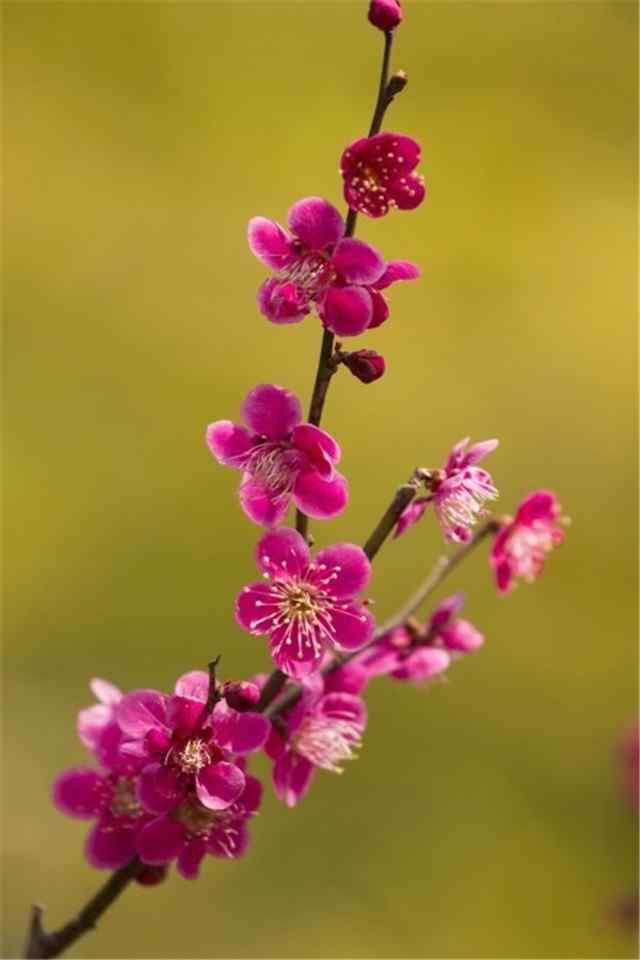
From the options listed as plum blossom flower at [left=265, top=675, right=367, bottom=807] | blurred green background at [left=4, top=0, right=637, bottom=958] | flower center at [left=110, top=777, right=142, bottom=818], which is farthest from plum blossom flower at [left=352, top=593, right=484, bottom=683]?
blurred green background at [left=4, top=0, right=637, bottom=958]

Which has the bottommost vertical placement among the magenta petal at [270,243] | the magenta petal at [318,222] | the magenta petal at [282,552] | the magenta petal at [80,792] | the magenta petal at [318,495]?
the magenta petal at [80,792]

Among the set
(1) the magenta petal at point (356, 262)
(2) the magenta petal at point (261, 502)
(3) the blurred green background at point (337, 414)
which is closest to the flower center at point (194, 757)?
(2) the magenta petal at point (261, 502)

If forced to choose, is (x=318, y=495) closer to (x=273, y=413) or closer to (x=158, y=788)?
(x=273, y=413)

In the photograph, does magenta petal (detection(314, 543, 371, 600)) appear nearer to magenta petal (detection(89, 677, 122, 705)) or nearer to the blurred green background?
magenta petal (detection(89, 677, 122, 705))

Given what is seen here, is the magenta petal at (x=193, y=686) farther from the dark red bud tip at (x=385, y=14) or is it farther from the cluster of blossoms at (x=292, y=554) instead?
the dark red bud tip at (x=385, y=14)

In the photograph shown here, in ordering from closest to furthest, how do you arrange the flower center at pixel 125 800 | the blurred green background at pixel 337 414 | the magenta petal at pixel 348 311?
the magenta petal at pixel 348 311 < the flower center at pixel 125 800 < the blurred green background at pixel 337 414

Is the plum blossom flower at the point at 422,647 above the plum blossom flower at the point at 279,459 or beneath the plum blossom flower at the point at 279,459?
beneath

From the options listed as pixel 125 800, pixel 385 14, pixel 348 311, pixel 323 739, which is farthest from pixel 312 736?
pixel 385 14
